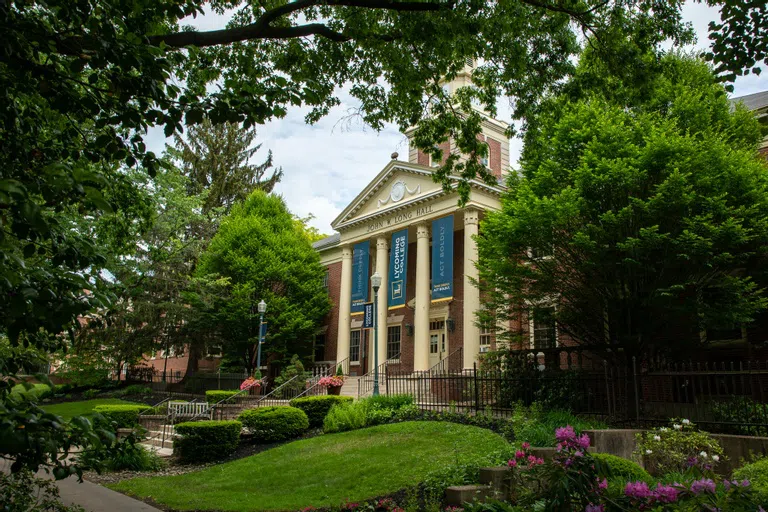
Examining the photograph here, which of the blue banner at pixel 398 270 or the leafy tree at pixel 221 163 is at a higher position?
the leafy tree at pixel 221 163

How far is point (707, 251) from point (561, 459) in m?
10.1

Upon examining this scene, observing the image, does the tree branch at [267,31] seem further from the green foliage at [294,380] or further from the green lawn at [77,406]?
the green lawn at [77,406]

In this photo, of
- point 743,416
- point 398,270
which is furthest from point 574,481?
point 398,270

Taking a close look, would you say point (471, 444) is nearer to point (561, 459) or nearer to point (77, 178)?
point (561, 459)

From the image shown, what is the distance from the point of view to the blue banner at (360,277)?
27756 millimetres

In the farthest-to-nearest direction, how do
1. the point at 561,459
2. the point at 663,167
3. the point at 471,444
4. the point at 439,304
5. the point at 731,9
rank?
the point at 439,304
the point at 663,167
the point at 471,444
the point at 731,9
the point at 561,459

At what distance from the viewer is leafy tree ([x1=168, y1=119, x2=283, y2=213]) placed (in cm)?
4506

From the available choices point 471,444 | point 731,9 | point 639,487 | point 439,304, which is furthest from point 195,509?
point 439,304

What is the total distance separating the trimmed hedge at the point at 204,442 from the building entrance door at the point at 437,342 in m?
13.9

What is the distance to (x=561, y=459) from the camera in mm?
4668

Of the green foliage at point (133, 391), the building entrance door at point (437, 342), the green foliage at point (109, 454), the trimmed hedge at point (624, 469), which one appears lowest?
the green foliage at point (133, 391)

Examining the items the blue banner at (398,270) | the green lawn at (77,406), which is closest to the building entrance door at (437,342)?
the blue banner at (398,270)

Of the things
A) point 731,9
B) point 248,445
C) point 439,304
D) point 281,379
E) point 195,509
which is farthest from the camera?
point 439,304

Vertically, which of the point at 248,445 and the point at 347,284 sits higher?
the point at 347,284
